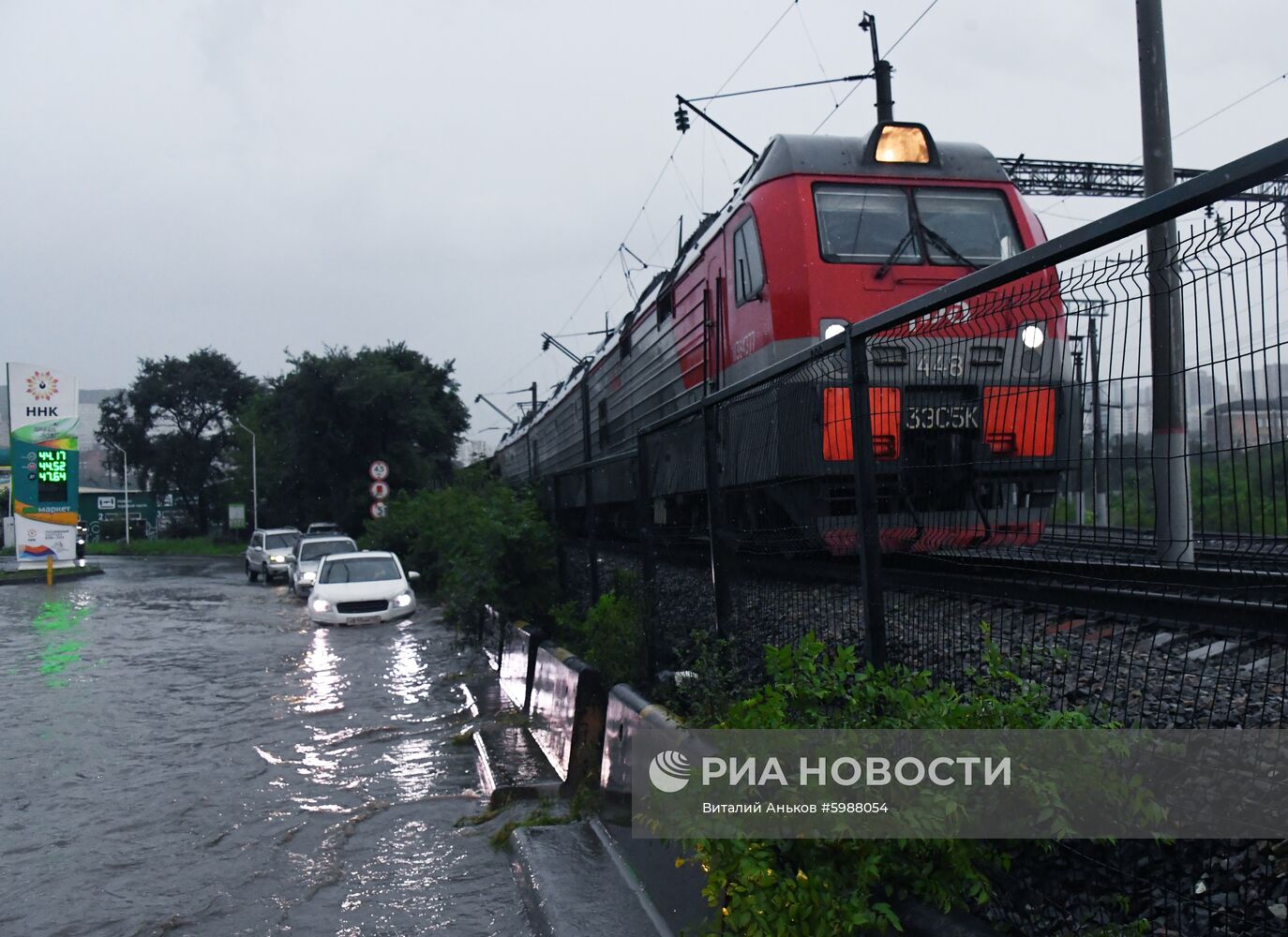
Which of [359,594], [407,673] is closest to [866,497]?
[407,673]

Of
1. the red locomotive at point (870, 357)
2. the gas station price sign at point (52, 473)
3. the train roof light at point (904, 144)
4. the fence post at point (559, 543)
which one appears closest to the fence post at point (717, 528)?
the red locomotive at point (870, 357)

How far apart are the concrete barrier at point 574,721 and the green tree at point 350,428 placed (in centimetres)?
2938

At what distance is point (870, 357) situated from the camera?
4090mm

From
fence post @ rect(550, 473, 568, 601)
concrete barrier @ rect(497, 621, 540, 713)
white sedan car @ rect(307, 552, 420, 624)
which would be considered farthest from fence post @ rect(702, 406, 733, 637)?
white sedan car @ rect(307, 552, 420, 624)

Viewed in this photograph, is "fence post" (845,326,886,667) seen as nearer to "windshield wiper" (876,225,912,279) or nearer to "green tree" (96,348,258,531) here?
"windshield wiper" (876,225,912,279)

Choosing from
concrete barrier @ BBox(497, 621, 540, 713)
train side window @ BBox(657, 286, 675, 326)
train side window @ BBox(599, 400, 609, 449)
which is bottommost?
concrete barrier @ BBox(497, 621, 540, 713)

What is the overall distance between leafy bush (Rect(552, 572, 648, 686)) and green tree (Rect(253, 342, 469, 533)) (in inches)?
1149

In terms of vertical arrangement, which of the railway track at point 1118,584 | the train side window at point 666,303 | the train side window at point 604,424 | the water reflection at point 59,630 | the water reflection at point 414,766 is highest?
the train side window at point 666,303

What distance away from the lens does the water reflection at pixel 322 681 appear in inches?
401

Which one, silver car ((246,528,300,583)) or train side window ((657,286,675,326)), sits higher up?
train side window ((657,286,675,326))

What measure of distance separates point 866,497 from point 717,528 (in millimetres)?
2121

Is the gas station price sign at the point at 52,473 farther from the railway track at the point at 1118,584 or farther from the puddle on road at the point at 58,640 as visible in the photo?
the railway track at the point at 1118,584

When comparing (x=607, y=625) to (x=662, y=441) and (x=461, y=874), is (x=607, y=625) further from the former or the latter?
(x=461, y=874)

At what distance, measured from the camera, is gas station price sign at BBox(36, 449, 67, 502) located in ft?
115
